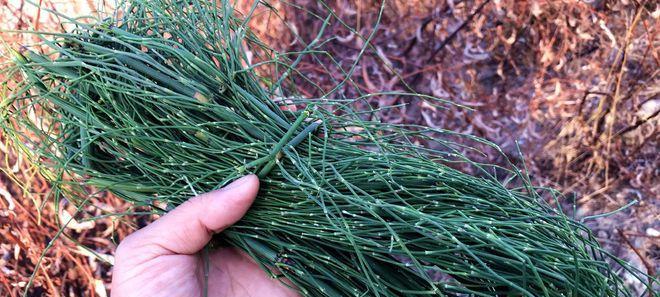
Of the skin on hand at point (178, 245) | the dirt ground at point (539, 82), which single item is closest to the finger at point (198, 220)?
the skin on hand at point (178, 245)

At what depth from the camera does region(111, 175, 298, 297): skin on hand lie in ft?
3.00

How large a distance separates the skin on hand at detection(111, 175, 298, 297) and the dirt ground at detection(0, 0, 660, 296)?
874mm

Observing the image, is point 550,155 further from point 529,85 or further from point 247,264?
point 247,264

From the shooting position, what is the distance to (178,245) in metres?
0.97

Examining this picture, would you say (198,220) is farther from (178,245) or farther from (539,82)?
(539,82)

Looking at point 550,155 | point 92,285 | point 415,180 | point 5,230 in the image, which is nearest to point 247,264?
point 415,180

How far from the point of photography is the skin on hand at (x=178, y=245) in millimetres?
913

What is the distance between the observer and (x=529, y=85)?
216cm

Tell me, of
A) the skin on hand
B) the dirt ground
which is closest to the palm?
the skin on hand

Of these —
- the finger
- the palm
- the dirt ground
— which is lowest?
the palm

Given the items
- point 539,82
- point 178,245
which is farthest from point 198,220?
point 539,82

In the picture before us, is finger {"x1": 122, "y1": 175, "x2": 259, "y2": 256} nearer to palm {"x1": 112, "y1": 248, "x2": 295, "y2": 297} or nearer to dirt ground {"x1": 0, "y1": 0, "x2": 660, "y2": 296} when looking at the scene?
palm {"x1": 112, "y1": 248, "x2": 295, "y2": 297}

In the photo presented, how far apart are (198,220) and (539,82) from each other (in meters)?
1.68

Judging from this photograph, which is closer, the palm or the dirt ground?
the palm
